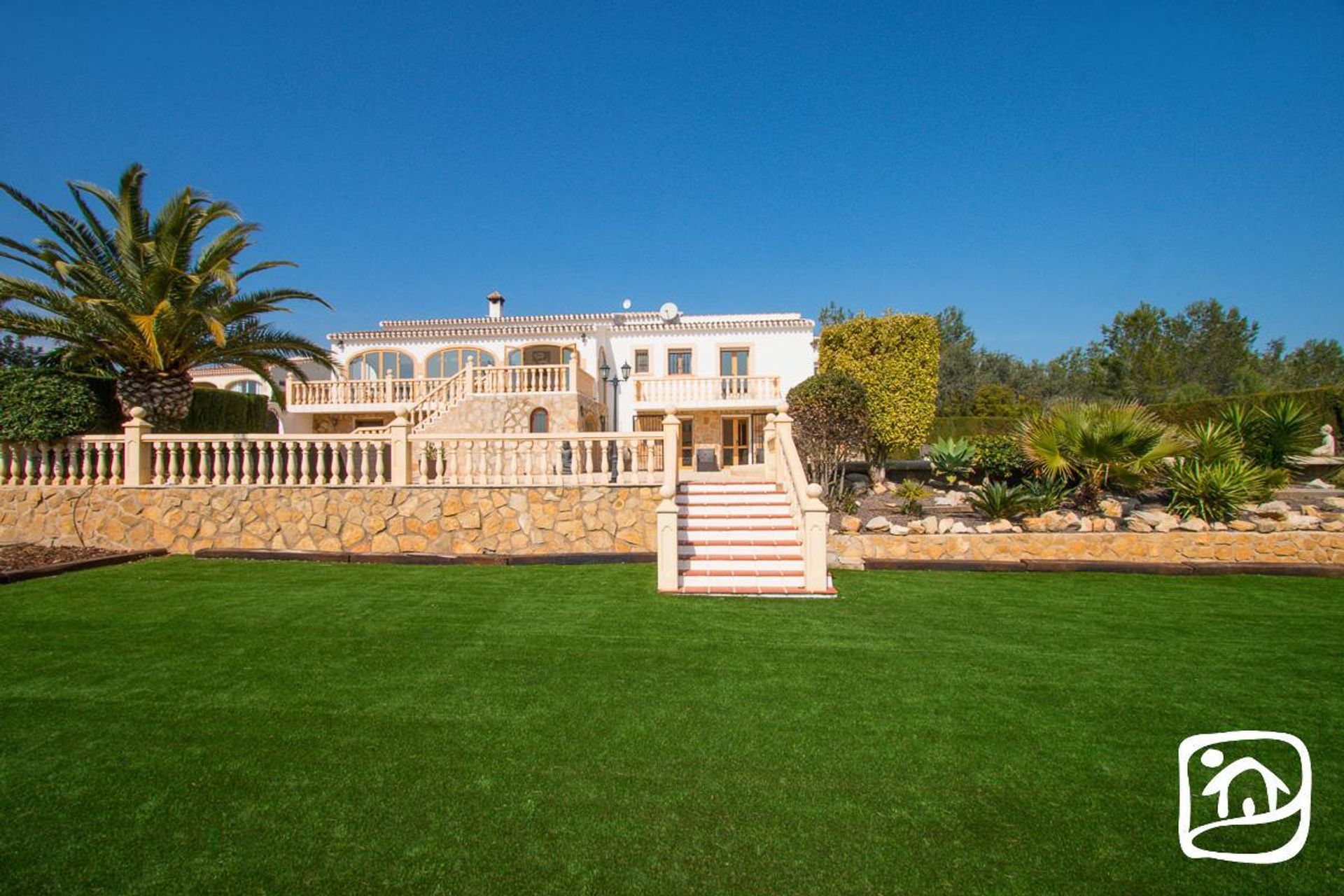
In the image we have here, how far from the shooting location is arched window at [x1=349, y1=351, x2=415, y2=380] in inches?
825

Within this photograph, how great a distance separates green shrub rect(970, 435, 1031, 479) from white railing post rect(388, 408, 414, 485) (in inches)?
421

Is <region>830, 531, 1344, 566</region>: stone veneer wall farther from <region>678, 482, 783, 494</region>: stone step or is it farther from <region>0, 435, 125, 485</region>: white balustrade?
<region>0, 435, 125, 485</region>: white balustrade

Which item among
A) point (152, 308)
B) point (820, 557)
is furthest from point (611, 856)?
point (152, 308)

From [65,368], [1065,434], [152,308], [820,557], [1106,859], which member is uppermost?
[152,308]

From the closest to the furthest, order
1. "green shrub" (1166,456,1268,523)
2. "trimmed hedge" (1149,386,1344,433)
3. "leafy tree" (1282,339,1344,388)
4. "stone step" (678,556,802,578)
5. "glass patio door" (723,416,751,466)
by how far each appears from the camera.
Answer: "stone step" (678,556,802,578) < "green shrub" (1166,456,1268,523) < "trimmed hedge" (1149,386,1344,433) < "glass patio door" (723,416,751,466) < "leafy tree" (1282,339,1344,388)

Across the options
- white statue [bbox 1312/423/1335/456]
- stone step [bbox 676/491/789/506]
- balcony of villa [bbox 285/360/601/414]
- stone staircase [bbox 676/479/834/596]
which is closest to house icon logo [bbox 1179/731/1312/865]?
stone staircase [bbox 676/479/834/596]

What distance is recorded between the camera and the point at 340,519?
959cm

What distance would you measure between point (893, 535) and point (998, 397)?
109ft

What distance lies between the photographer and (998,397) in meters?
37.2

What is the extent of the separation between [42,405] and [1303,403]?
24778 mm

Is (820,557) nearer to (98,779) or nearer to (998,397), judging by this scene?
(98,779)

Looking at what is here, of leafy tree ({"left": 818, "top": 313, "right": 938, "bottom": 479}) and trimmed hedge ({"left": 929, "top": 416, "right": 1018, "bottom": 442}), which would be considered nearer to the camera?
leafy tree ({"left": 818, "top": 313, "right": 938, "bottom": 479})

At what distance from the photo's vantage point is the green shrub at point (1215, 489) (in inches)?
362

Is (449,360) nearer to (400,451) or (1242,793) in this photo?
(400,451)
